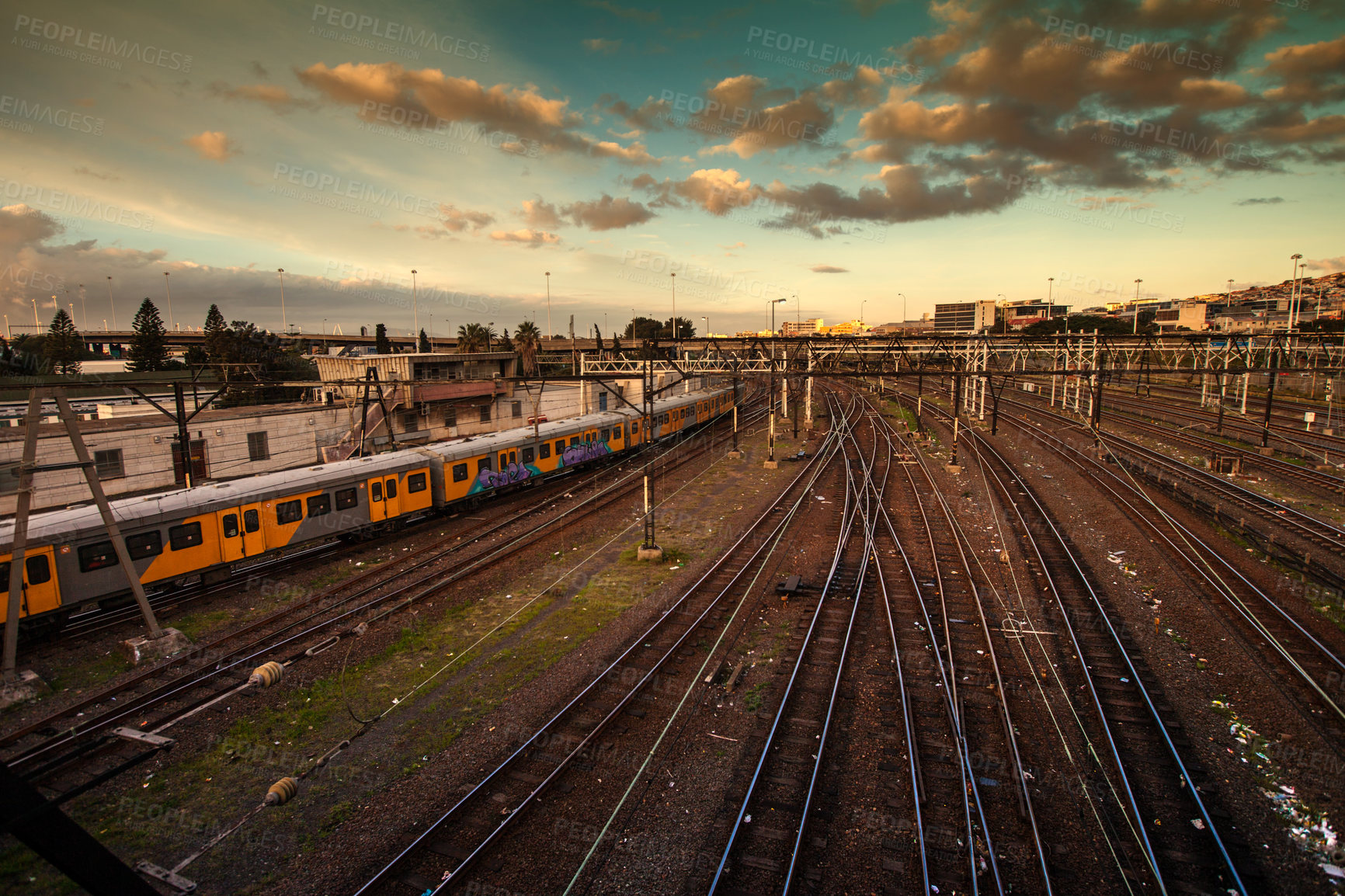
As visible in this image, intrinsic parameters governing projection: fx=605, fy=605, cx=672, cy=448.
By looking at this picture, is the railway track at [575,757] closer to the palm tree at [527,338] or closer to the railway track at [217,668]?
the railway track at [217,668]

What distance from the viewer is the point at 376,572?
16219 millimetres

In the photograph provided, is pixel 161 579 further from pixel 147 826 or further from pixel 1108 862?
pixel 1108 862

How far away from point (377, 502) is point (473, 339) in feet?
149

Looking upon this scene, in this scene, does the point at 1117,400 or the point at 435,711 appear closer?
the point at 435,711

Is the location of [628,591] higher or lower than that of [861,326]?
lower

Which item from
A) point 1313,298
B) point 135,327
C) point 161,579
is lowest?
point 161,579

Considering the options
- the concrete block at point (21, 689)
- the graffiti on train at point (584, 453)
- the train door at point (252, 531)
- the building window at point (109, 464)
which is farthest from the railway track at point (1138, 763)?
the building window at point (109, 464)

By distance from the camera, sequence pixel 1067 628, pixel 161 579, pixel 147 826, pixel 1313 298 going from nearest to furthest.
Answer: pixel 147 826 → pixel 1067 628 → pixel 161 579 → pixel 1313 298

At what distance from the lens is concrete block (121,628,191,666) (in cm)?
1174

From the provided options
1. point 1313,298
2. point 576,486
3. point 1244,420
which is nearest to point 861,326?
point 1244,420

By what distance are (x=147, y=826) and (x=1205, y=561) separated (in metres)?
22.3

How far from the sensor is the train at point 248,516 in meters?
12.1

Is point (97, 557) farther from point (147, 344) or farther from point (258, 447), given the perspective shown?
point (147, 344)

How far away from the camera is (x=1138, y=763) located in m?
8.72
